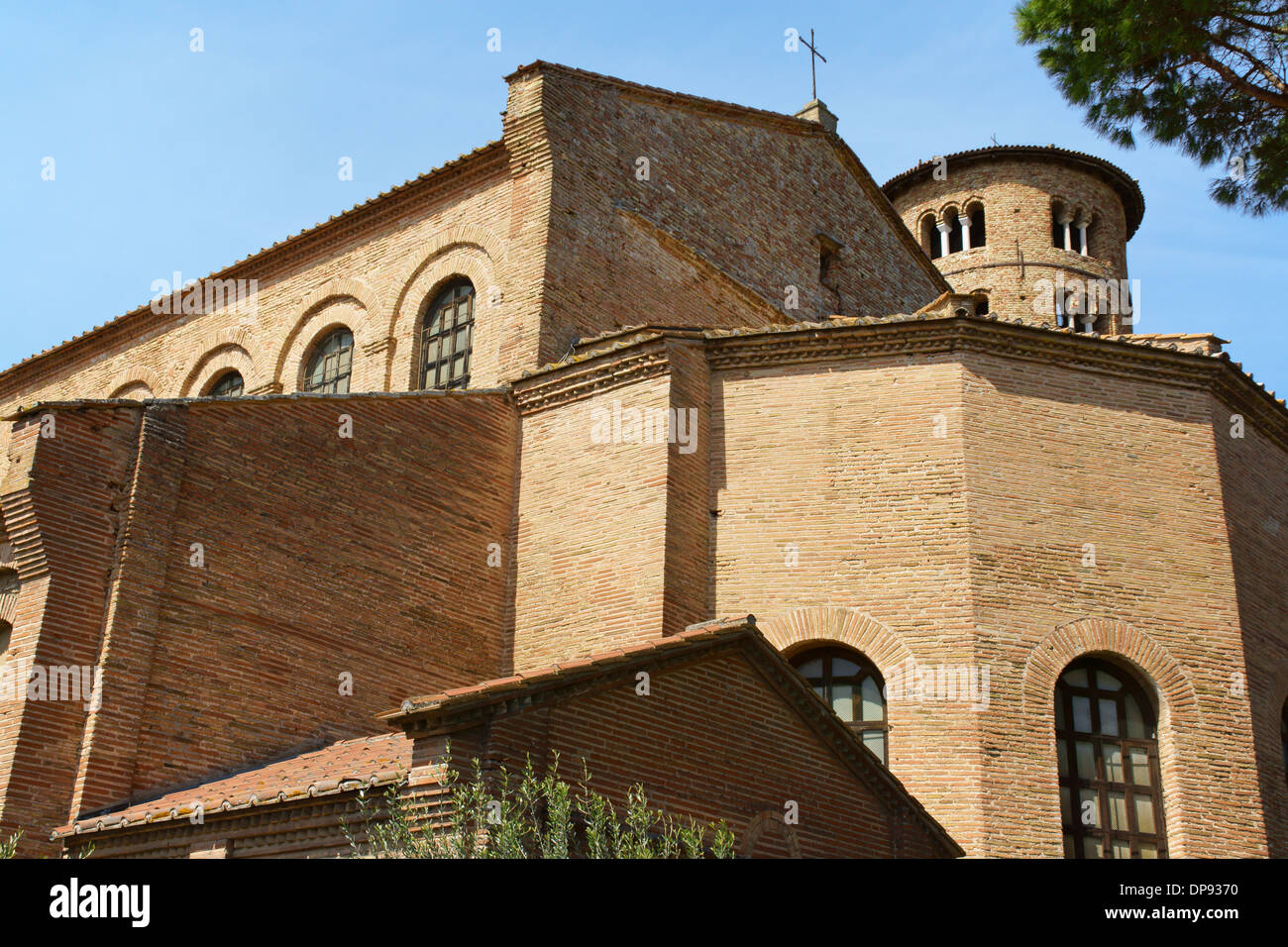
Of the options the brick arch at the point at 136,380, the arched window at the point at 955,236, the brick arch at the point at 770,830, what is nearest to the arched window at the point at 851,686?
the brick arch at the point at 770,830

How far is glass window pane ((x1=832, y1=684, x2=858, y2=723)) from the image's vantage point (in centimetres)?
1144

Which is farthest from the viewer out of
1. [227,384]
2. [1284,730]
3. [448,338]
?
[227,384]

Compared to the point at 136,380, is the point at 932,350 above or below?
below

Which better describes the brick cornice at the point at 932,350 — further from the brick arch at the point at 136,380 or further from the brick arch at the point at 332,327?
the brick arch at the point at 136,380

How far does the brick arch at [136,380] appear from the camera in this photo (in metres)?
19.5

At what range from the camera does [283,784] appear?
9.16 metres

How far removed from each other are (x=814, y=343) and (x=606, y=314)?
330cm

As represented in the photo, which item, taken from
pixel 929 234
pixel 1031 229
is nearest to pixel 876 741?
pixel 1031 229

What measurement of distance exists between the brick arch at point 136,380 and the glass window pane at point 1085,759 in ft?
44.9

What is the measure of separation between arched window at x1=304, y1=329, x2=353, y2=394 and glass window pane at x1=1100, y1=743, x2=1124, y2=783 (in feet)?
32.9

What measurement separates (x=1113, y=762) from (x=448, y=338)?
342 inches

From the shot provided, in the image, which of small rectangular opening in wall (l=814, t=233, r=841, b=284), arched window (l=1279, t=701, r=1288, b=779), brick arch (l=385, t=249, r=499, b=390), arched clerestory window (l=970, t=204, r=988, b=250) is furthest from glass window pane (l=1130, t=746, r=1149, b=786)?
arched clerestory window (l=970, t=204, r=988, b=250)

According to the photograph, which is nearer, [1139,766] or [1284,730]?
[1139,766]

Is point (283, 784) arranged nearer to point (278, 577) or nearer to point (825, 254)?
point (278, 577)
